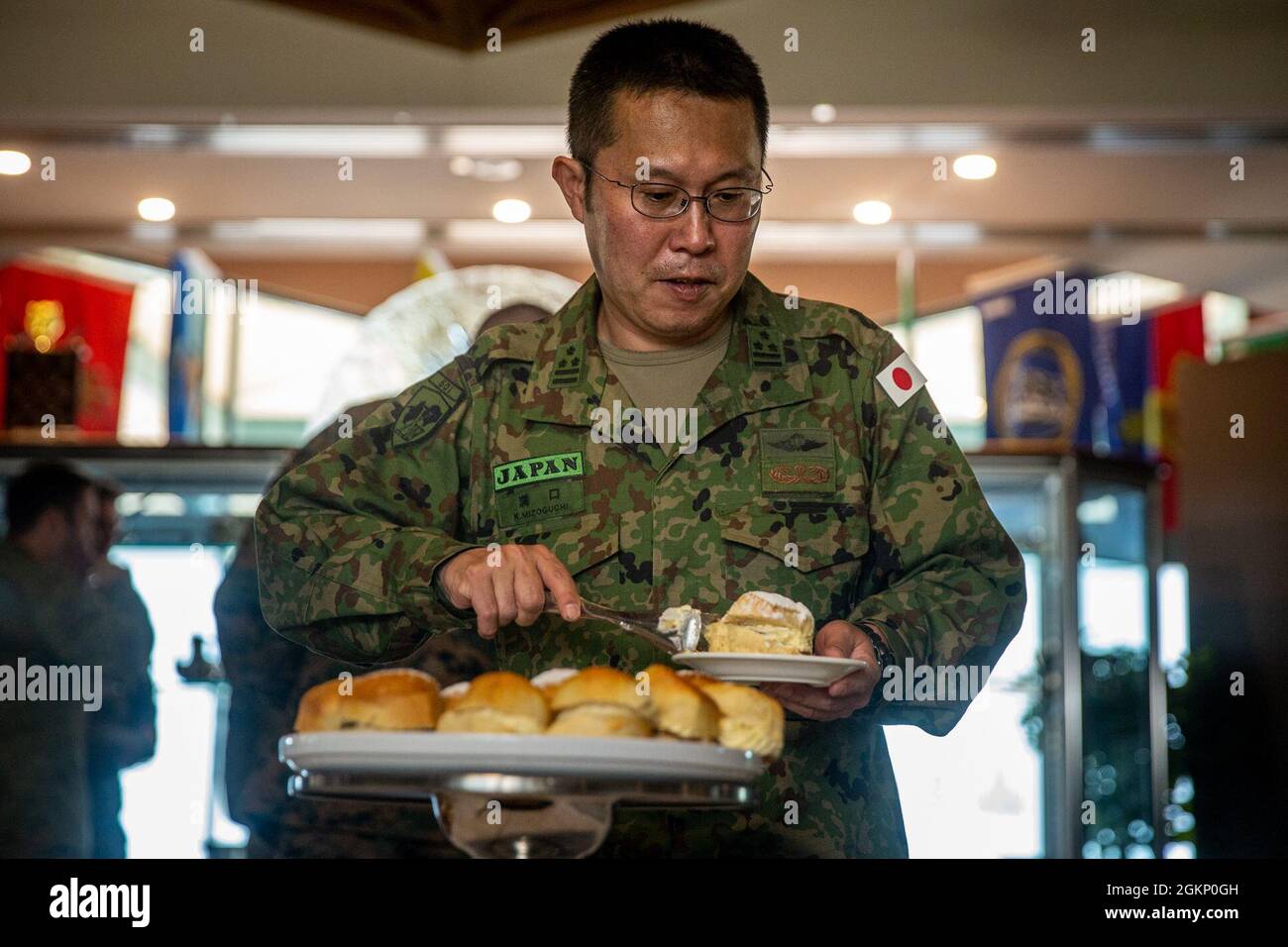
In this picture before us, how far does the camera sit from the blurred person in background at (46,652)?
8.92ft

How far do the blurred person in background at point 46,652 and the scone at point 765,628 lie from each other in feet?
6.45

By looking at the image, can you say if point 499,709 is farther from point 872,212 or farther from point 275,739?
point 872,212

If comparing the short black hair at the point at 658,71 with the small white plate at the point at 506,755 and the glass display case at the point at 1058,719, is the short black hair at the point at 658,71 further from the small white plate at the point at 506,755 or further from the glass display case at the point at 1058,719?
the glass display case at the point at 1058,719

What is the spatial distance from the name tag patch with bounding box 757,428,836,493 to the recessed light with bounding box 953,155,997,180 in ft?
6.35

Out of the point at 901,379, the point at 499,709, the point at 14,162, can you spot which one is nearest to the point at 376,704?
the point at 499,709

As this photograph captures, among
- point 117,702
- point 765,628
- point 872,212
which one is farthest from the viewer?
point 872,212

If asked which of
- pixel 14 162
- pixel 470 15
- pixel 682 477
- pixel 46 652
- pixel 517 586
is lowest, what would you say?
pixel 46 652

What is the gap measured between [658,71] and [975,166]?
199 centimetres

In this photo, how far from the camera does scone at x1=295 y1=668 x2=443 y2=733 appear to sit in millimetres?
904

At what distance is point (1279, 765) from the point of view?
Result: 3.41 metres

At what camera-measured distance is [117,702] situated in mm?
2844

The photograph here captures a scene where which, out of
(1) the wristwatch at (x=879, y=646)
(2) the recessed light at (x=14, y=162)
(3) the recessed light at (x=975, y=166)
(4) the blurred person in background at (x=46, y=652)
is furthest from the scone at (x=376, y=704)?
(2) the recessed light at (x=14, y=162)

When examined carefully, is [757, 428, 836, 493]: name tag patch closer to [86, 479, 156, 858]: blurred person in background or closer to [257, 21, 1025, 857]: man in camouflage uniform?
[257, 21, 1025, 857]: man in camouflage uniform
